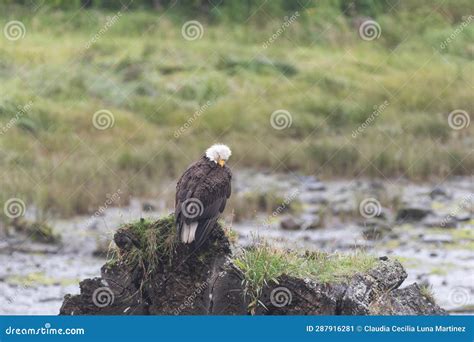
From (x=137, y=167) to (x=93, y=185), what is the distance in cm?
183

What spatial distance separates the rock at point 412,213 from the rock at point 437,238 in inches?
40.9

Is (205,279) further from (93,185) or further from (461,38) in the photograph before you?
(461,38)

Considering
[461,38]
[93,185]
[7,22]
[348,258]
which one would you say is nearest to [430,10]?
[461,38]

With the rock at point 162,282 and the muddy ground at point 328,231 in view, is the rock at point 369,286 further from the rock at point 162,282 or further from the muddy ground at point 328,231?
the muddy ground at point 328,231

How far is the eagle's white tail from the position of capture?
12508 mm

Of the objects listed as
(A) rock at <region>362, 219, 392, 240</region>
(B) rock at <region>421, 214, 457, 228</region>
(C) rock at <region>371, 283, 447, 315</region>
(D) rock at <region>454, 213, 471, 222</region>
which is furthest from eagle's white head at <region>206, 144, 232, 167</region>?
(D) rock at <region>454, 213, 471, 222</region>

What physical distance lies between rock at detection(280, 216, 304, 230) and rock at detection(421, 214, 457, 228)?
237cm

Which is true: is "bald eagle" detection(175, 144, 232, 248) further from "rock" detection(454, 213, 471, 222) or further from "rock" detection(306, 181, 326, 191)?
"rock" detection(306, 181, 326, 191)

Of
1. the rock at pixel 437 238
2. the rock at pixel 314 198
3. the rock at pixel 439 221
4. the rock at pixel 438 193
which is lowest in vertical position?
the rock at pixel 437 238

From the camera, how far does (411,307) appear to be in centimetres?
1332

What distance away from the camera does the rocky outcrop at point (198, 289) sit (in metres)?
12.6

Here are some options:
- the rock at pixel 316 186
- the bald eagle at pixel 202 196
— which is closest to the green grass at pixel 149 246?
the bald eagle at pixel 202 196

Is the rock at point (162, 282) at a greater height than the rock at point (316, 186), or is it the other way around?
the rock at point (316, 186)

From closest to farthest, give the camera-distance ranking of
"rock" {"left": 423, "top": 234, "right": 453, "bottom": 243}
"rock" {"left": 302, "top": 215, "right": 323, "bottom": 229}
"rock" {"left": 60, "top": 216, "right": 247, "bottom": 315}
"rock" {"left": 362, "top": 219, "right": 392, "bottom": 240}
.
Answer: "rock" {"left": 60, "top": 216, "right": 247, "bottom": 315} < "rock" {"left": 362, "top": 219, "right": 392, "bottom": 240} < "rock" {"left": 423, "top": 234, "right": 453, "bottom": 243} < "rock" {"left": 302, "top": 215, "right": 323, "bottom": 229}
